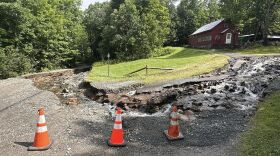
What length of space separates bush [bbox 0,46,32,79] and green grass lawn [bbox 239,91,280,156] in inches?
851

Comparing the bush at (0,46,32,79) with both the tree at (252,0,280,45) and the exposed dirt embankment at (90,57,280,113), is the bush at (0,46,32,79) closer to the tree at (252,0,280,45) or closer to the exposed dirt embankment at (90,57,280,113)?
the exposed dirt embankment at (90,57,280,113)

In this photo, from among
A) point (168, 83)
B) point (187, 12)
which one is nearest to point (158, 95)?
point (168, 83)

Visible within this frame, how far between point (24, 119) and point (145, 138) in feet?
13.9

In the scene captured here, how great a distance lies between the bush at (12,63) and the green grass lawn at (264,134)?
2163 centimetres

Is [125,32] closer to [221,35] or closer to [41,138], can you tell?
[221,35]

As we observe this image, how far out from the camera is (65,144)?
651 cm

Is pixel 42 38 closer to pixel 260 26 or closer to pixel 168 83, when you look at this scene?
pixel 168 83

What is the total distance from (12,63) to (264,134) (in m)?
23.7

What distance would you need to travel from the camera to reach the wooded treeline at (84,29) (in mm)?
27609

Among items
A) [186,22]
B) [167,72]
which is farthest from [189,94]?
[186,22]

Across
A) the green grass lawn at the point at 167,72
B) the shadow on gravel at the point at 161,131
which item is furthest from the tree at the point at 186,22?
the shadow on gravel at the point at 161,131

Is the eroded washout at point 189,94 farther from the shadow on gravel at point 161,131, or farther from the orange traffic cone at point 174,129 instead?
the orange traffic cone at point 174,129

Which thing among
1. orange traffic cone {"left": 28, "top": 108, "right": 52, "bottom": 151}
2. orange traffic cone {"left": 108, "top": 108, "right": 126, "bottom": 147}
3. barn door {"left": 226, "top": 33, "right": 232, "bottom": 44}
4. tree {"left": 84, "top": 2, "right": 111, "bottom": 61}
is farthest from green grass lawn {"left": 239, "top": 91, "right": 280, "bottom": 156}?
tree {"left": 84, "top": 2, "right": 111, "bottom": 61}

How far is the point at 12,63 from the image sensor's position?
82.9 feet
